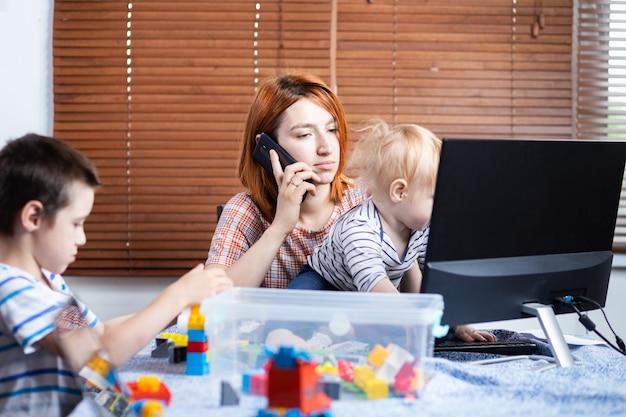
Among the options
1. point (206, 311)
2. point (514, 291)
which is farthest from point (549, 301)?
point (206, 311)

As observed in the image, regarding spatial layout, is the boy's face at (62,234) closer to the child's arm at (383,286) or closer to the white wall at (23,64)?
the child's arm at (383,286)

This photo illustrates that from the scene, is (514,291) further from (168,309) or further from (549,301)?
(168,309)

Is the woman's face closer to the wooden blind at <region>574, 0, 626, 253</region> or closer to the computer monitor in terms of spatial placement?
the computer monitor

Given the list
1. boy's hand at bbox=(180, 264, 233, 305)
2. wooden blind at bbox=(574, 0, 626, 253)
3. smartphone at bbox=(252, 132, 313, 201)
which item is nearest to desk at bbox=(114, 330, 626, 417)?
boy's hand at bbox=(180, 264, 233, 305)

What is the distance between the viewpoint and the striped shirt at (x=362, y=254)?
1372 millimetres

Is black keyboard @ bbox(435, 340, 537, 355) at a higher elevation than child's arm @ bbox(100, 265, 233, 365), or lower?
lower

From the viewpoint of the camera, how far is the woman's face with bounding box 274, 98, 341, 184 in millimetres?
1738

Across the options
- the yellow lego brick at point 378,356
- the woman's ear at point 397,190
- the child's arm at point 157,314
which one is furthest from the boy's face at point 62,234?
the woman's ear at point 397,190

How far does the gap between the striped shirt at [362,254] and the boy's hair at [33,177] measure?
1.84 feet

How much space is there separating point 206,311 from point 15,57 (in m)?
1.89

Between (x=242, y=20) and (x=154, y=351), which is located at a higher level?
(x=242, y=20)

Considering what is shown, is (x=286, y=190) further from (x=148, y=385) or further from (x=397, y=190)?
(x=148, y=385)

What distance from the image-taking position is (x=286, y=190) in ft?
5.57

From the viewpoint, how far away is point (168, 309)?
42.1 inches
